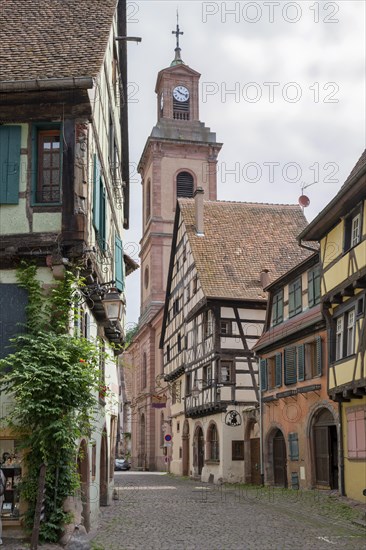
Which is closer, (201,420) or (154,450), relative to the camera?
(201,420)

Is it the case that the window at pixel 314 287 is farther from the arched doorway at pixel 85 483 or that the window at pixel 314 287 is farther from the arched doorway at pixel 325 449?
the arched doorway at pixel 85 483

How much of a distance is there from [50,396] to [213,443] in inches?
879

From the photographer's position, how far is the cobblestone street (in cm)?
1300

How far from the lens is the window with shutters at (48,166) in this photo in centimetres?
1298

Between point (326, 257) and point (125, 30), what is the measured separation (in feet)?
27.2

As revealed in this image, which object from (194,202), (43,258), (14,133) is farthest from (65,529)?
(194,202)

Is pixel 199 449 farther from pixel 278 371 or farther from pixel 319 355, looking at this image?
pixel 319 355

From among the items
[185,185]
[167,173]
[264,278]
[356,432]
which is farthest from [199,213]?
[185,185]

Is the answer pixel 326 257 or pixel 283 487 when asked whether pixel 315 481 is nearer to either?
pixel 283 487

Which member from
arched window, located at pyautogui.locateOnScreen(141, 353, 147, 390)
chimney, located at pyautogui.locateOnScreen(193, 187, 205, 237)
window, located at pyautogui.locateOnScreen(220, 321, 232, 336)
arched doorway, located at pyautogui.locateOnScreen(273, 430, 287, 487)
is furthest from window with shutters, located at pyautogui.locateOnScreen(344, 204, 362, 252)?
arched window, located at pyautogui.locateOnScreen(141, 353, 147, 390)

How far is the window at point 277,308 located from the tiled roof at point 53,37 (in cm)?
1378

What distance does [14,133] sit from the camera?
13.0 m

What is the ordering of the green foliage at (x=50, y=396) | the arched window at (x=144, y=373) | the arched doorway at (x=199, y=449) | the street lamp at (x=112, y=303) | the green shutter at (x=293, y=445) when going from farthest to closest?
the arched window at (x=144, y=373) → the arched doorway at (x=199, y=449) → the green shutter at (x=293, y=445) → the street lamp at (x=112, y=303) → the green foliage at (x=50, y=396)

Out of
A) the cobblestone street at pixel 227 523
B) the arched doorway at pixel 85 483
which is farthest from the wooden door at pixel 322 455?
the arched doorway at pixel 85 483
